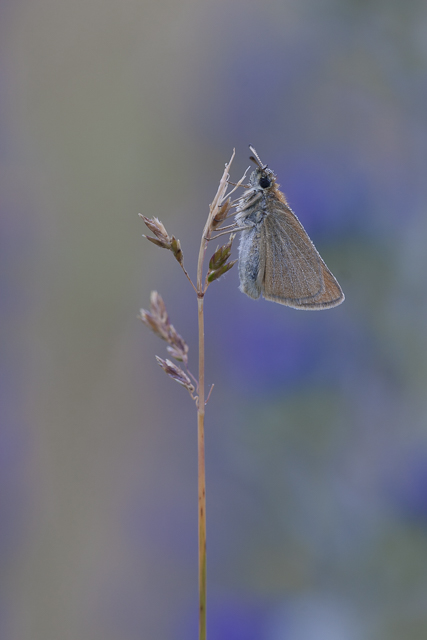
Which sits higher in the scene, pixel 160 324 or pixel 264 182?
pixel 264 182

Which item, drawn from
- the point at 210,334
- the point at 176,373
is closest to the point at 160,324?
the point at 176,373

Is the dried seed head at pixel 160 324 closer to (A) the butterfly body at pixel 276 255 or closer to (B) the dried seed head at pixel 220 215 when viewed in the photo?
(B) the dried seed head at pixel 220 215

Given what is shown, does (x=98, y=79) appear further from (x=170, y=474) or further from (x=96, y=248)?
(x=170, y=474)

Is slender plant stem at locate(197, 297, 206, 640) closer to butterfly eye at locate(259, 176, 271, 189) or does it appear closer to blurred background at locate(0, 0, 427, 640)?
butterfly eye at locate(259, 176, 271, 189)

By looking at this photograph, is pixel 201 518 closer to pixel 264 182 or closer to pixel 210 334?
pixel 264 182

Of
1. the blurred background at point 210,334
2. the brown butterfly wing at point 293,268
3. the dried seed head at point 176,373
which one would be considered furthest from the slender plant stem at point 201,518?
the blurred background at point 210,334

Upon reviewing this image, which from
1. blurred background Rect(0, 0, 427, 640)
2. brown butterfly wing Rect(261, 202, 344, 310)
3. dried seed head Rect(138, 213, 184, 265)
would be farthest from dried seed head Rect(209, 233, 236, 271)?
blurred background Rect(0, 0, 427, 640)
